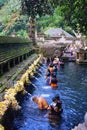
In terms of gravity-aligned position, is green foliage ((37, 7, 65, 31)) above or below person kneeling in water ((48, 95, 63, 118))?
above

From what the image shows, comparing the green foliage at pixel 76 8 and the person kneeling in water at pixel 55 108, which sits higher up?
the green foliage at pixel 76 8

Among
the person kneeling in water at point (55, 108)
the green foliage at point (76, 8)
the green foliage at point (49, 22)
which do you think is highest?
the green foliage at point (76, 8)

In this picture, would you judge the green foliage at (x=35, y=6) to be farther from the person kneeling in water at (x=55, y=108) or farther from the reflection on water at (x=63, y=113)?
the reflection on water at (x=63, y=113)

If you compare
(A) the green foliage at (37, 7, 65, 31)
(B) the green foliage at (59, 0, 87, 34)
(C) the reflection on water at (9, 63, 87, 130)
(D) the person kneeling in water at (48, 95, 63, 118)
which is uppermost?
(B) the green foliage at (59, 0, 87, 34)

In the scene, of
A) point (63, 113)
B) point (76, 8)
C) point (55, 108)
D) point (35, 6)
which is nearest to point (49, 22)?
point (35, 6)

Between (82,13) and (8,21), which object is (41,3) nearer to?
(82,13)

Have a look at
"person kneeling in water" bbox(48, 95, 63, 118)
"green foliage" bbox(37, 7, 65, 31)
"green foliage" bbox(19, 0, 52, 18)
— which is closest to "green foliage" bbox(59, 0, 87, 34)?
"green foliage" bbox(19, 0, 52, 18)

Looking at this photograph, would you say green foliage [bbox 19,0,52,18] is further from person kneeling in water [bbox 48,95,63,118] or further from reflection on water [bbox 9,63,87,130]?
reflection on water [bbox 9,63,87,130]

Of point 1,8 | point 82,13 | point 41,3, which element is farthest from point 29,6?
point 1,8

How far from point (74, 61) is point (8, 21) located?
46369 millimetres

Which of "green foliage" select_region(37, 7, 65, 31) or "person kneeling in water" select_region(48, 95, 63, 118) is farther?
"green foliage" select_region(37, 7, 65, 31)

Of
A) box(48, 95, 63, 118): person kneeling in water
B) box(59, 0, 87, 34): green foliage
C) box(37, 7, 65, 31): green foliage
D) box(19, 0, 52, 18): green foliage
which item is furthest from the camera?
box(37, 7, 65, 31): green foliage

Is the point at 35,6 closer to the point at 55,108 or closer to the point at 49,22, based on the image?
the point at 55,108

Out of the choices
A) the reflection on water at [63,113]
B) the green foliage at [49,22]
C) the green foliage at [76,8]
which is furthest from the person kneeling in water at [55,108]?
the green foliage at [49,22]
